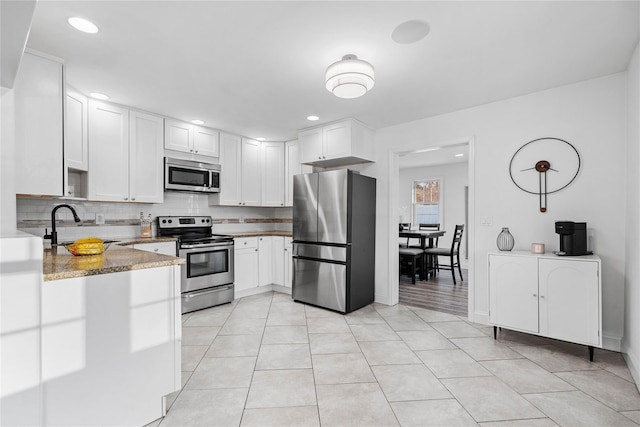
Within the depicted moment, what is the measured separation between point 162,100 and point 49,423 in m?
2.87

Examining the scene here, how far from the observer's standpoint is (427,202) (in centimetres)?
816

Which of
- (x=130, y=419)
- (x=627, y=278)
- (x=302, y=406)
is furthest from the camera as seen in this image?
(x=627, y=278)

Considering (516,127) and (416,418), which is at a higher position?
(516,127)

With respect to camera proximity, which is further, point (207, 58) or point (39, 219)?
point (39, 219)

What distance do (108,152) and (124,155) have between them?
0.50 feet

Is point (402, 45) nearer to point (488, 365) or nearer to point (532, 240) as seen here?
point (532, 240)

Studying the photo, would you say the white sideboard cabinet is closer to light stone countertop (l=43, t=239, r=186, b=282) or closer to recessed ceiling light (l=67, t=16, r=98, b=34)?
light stone countertop (l=43, t=239, r=186, b=282)

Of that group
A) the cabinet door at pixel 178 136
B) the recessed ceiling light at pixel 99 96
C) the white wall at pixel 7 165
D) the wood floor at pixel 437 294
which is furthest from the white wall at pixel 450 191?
the white wall at pixel 7 165

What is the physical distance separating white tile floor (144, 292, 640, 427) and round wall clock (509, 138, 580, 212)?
4.75ft

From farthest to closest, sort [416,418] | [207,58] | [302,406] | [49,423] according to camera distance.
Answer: [207,58] < [302,406] < [416,418] < [49,423]

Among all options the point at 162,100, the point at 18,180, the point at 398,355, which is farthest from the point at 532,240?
the point at 18,180

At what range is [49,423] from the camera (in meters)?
1.44

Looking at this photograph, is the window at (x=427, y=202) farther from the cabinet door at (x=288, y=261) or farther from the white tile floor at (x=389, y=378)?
the white tile floor at (x=389, y=378)

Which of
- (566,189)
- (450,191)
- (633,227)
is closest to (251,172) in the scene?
(566,189)
